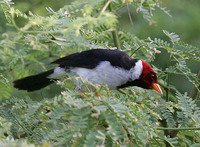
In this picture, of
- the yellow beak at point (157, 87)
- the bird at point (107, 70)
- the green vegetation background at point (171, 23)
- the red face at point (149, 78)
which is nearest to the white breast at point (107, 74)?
the bird at point (107, 70)

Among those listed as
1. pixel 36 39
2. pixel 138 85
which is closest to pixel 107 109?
pixel 36 39

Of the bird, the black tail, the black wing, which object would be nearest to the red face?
the bird

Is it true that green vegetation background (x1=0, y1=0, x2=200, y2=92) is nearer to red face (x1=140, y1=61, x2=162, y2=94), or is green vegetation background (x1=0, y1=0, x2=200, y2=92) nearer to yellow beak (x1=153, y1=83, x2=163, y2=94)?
red face (x1=140, y1=61, x2=162, y2=94)

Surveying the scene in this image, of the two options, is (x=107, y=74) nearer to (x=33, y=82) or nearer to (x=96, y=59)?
(x=96, y=59)

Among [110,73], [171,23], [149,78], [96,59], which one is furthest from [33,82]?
[171,23]

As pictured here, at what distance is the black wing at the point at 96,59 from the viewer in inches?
138

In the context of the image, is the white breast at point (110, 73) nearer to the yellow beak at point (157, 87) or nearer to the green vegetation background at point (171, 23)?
the yellow beak at point (157, 87)

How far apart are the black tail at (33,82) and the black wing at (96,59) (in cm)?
30

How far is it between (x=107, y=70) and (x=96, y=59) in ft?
0.54

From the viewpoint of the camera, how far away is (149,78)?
355cm

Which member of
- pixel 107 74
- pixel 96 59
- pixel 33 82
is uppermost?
pixel 96 59

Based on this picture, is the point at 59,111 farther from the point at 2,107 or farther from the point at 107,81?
the point at 107,81

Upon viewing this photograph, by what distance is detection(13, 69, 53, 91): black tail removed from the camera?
355cm

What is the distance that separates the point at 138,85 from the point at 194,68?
142 centimetres
